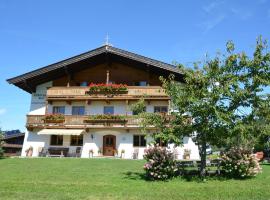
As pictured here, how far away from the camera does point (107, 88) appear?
32.2 m

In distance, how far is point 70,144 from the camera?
108 feet

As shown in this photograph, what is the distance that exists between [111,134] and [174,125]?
1749 cm

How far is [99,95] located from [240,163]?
63.1ft

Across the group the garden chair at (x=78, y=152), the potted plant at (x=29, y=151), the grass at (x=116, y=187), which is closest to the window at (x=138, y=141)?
the garden chair at (x=78, y=152)

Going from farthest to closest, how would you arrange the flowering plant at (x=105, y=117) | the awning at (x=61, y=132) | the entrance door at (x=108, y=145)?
the entrance door at (x=108, y=145)
the flowering plant at (x=105, y=117)
the awning at (x=61, y=132)

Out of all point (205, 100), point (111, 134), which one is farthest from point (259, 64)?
point (111, 134)

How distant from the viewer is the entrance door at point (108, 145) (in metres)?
32.2

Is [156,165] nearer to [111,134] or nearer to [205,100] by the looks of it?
[205,100]

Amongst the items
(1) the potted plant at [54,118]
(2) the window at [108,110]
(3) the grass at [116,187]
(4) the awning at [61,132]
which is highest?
(2) the window at [108,110]

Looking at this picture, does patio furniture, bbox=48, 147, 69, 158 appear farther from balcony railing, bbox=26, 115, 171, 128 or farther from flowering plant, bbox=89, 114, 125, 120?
flowering plant, bbox=89, 114, 125, 120

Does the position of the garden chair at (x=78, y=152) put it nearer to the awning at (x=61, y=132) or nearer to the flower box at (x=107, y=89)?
the awning at (x=61, y=132)

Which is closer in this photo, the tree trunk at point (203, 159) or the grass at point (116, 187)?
the grass at point (116, 187)

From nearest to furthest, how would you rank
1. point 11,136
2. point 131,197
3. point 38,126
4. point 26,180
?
point 131,197 → point 26,180 → point 38,126 → point 11,136

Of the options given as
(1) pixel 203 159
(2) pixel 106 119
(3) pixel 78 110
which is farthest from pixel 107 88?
(1) pixel 203 159
